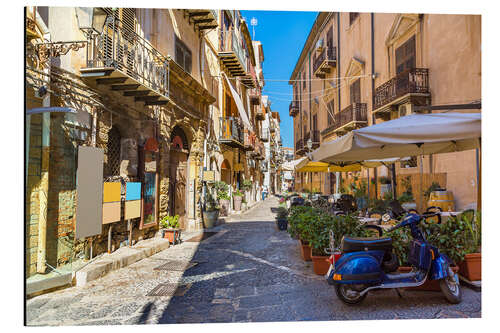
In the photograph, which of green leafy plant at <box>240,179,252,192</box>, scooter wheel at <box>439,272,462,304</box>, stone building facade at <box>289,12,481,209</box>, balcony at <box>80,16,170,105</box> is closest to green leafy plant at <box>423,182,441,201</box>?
stone building facade at <box>289,12,481,209</box>

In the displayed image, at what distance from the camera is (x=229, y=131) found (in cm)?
1512

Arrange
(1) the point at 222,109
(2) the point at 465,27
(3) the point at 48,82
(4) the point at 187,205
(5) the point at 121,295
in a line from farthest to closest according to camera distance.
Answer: (1) the point at 222,109 → (4) the point at 187,205 → (2) the point at 465,27 → (3) the point at 48,82 → (5) the point at 121,295

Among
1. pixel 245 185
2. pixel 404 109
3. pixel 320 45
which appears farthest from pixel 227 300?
pixel 320 45

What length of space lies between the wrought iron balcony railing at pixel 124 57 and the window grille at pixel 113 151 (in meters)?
1.27

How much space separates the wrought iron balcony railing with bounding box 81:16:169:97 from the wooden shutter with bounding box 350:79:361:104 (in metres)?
11.4

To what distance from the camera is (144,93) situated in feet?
22.4

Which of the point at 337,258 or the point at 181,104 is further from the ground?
the point at 181,104

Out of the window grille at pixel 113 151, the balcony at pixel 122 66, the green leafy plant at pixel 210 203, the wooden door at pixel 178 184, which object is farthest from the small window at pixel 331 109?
the window grille at pixel 113 151


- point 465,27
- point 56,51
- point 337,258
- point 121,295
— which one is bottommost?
point 121,295

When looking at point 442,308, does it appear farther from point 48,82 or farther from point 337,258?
point 48,82

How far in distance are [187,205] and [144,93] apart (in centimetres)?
480

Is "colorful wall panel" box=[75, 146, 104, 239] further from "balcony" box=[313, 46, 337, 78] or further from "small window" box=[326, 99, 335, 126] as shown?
"small window" box=[326, 99, 335, 126]

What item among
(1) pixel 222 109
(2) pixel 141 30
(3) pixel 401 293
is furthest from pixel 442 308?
(1) pixel 222 109

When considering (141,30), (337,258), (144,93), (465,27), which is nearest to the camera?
(337,258)
